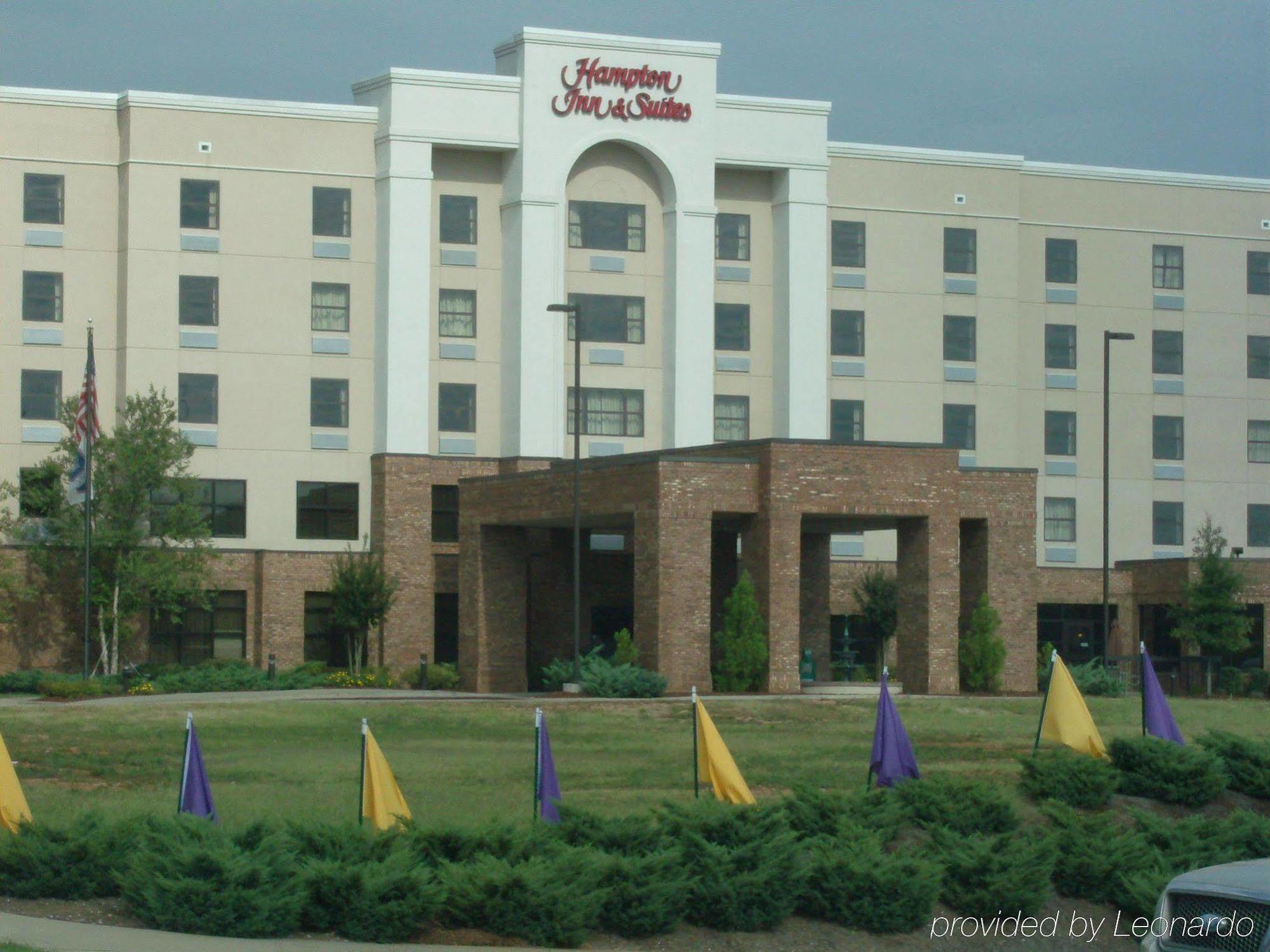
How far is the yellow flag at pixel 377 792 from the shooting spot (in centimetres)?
1831

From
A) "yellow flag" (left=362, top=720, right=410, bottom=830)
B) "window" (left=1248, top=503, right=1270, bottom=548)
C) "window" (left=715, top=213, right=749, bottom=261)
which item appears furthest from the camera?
"window" (left=1248, top=503, right=1270, bottom=548)

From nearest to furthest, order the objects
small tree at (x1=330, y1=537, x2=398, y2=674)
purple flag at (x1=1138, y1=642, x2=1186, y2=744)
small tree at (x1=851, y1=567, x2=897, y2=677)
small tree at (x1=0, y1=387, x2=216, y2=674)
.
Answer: purple flag at (x1=1138, y1=642, x2=1186, y2=744) < small tree at (x1=0, y1=387, x2=216, y2=674) < small tree at (x1=330, y1=537, x2=398, y2=674) < small tree at (x1=851, y1=567, x2=897, y2=677)

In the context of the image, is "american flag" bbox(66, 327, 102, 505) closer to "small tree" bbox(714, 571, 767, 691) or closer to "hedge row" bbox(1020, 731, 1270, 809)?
"small tree" bbox(714, 571, 767, 691)

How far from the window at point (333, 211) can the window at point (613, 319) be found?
7.32 meters

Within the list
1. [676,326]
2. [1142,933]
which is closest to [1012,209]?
[676,326]

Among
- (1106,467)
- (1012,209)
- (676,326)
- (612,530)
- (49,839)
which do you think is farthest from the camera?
(1012,209)

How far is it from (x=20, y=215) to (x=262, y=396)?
8661 millimetres

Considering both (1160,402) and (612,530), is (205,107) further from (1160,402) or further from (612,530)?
(1160,402)

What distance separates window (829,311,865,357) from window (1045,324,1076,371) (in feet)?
23.1

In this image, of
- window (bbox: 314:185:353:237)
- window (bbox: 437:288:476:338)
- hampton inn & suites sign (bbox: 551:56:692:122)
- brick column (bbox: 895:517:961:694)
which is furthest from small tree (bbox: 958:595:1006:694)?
window (bbox: 314:185:353:237)

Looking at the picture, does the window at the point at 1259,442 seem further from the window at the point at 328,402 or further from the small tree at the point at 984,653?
the window at the point at 328,402

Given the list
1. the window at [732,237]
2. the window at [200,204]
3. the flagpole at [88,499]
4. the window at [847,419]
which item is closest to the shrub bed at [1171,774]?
the flagpole at [88,499]

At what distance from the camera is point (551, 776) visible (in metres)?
19.0

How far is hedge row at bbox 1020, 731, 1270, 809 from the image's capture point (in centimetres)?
2366
